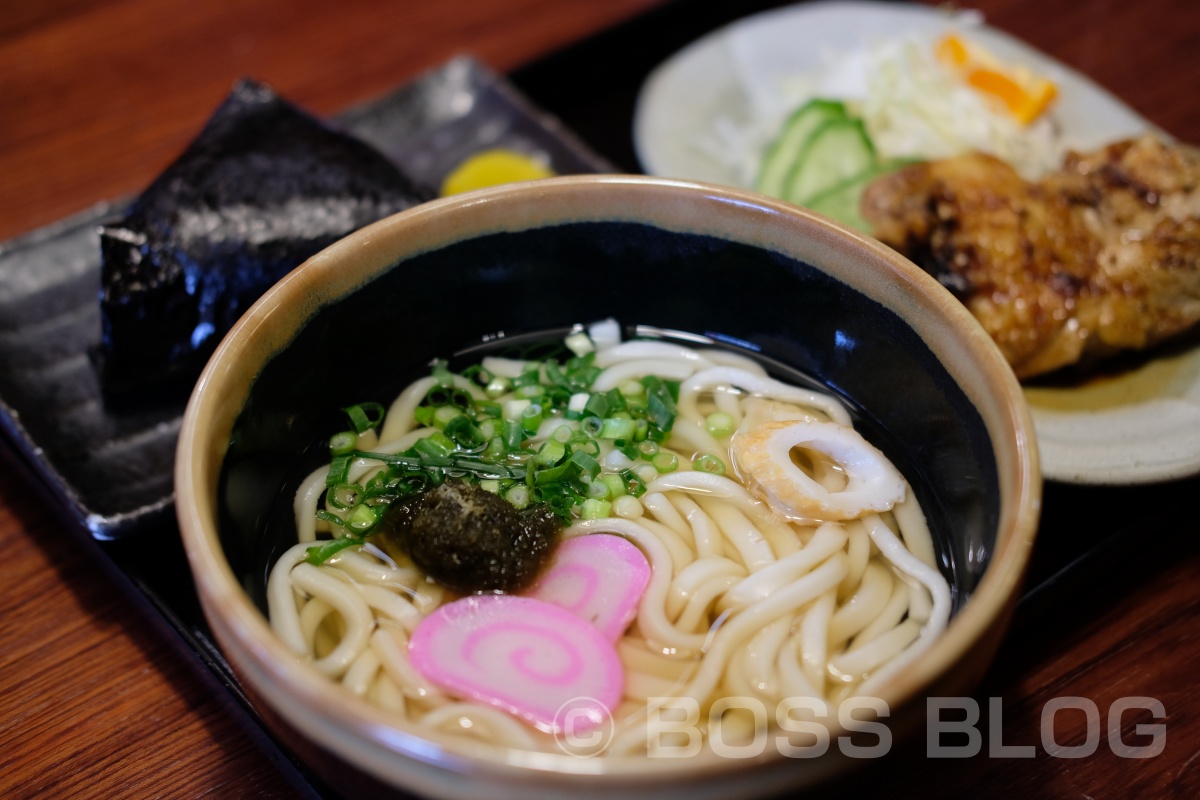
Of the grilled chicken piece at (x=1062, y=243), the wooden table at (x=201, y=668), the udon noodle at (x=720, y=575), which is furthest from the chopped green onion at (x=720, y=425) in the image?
the grilled chicken piece at (x=1062, y=243)

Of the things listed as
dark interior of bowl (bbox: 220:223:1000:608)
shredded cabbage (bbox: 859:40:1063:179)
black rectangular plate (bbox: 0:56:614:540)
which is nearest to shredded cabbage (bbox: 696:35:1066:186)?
shredded cabbage (bbox: 859:40:1063:179)

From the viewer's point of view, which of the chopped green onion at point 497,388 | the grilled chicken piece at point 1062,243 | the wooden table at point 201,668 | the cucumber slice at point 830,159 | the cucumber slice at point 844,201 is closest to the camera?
the wooden table at point 201,668

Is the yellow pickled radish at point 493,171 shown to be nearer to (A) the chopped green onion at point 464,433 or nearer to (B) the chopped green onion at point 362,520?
(A) the chopped green onion at point 464,433

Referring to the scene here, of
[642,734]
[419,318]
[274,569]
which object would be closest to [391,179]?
[419,318]

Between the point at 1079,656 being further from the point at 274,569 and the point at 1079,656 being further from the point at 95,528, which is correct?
the point at 95,528

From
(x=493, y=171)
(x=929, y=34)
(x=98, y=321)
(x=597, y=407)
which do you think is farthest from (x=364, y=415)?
(x=929, y=34)

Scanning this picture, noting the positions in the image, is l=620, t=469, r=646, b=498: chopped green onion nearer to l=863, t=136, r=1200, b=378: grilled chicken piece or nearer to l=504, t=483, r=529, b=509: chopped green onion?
l=504, t=483, r=529, b=509: chopped green onion

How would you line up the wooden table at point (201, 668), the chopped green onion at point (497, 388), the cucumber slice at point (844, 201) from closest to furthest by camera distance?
1. the wooden table at point (201, 668)
2. the chopped green onion at point (497, 388)
3. the cucumber slice at point (844, 201)
